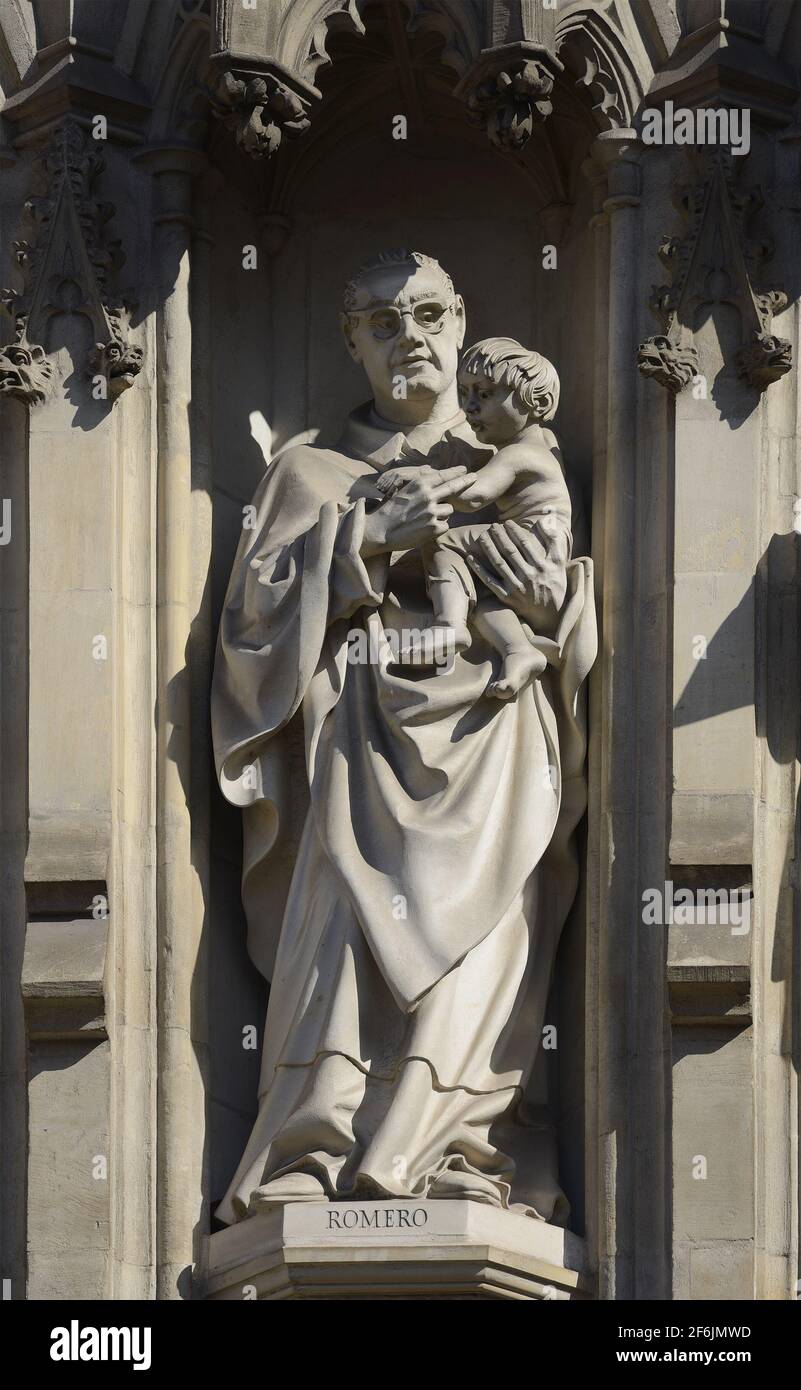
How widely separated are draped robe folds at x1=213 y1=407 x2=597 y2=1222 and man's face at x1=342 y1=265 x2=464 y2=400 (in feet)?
1.34

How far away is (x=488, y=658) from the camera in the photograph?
16.0 m

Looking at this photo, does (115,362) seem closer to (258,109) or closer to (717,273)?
(258,109)

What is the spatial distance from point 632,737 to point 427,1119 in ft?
4.69

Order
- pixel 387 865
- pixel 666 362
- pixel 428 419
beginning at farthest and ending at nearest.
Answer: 1. pixel 428 419
2. pixel 666 362
3. pixel 387 865

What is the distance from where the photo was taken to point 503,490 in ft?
52.9

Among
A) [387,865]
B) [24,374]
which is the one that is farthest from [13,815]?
[24,374]

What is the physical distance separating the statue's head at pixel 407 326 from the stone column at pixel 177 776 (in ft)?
1.95

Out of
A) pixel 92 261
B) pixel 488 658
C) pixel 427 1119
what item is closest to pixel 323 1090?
pixel 427 1119

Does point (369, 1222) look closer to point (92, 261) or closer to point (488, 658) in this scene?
point (488, 658)

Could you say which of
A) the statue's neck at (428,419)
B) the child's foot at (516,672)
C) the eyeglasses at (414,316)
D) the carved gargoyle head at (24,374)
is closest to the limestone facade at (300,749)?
the carved gargoyle head at (24,374)

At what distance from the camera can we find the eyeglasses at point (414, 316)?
16.5 meters

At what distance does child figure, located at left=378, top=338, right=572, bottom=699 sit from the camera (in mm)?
15922

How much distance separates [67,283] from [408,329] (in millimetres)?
1132

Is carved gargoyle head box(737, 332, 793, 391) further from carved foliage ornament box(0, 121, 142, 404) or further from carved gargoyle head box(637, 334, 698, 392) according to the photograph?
carved foliage ornament box(0, 121, 142, 404)
